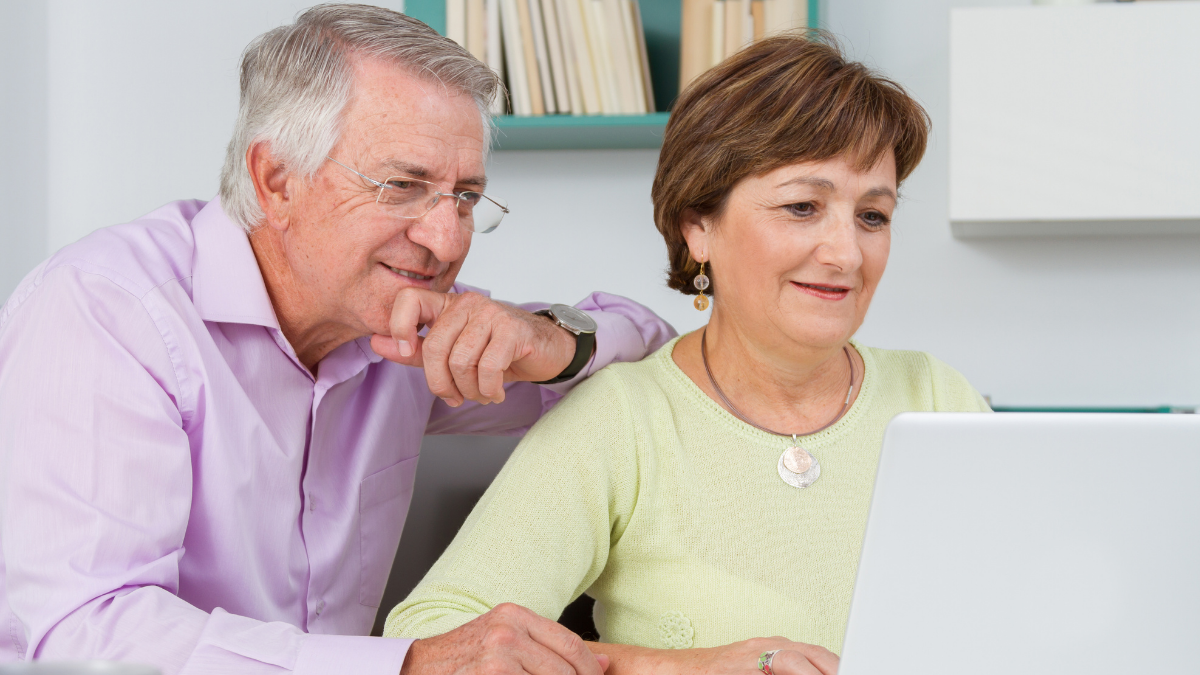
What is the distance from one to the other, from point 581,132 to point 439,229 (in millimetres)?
1221

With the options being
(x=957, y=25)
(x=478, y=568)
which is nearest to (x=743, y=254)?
(x=478, y=568)

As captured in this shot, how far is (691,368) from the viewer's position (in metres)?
1.36

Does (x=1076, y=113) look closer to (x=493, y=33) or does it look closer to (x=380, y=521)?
(x=493, y=33)

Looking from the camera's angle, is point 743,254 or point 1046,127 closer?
point 743,254

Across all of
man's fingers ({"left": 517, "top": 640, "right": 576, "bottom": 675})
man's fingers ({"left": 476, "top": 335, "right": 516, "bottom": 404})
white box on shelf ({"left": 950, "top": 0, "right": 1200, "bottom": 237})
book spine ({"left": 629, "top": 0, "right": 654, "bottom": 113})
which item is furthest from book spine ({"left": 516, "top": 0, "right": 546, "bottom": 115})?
man's fingers ({"left": 517, "top": 640, "right": 576, "bottom": 675})

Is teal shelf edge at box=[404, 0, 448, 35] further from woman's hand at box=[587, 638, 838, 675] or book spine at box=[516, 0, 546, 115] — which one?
woman's hand at box=[587, 638, 838, 675]

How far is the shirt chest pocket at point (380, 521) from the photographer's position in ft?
4.59

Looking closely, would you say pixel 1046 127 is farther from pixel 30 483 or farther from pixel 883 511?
pixel 30 483

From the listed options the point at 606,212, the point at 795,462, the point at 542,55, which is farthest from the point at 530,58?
the point at 795,462

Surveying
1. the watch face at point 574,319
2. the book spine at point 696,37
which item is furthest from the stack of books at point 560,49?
the watch face at point 574,319

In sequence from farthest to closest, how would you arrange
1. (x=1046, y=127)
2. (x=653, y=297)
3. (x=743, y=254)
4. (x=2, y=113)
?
(x=653, y=297), (x=2, y=113), (x=1046, y=127), (x=743, y=254)

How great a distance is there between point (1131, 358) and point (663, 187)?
169 cm

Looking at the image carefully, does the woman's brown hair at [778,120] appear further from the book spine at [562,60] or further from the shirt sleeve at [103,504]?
the book spine at [562,60]

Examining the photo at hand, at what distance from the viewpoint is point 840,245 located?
123 centimetres
